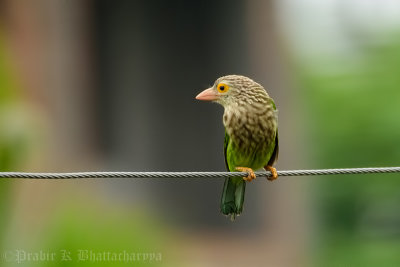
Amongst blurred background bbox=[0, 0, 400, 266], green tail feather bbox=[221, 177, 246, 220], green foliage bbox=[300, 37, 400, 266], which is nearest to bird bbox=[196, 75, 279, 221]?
green tail feather bbox=[221, 177, 246, 220]

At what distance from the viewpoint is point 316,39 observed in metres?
15.2

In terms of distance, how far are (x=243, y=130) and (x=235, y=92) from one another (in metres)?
0.27

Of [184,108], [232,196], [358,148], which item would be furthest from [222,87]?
[358,148]

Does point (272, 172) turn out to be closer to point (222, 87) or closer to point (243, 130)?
point (243, 130)

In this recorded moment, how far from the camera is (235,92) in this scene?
6.15m

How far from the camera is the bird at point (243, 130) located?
19.7ft

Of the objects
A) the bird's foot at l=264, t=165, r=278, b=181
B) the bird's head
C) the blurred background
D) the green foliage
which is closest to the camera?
the bird's foot at l=264, t=165, r=278, b=181

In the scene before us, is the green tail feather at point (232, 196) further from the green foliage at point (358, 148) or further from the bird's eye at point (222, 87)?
the green foliage at point (358, 148)

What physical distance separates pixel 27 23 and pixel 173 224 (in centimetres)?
302

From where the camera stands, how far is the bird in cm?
600

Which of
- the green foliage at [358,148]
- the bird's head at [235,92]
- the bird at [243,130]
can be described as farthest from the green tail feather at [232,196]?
the green foliage at [358,148]

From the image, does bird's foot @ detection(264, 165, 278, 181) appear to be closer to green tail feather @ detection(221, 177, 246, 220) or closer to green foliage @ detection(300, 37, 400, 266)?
green tail feather @ detection(221, 177, 246, 220)

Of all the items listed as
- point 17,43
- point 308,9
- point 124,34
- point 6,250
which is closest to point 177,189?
point 124,34

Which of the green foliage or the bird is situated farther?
the green foliage
